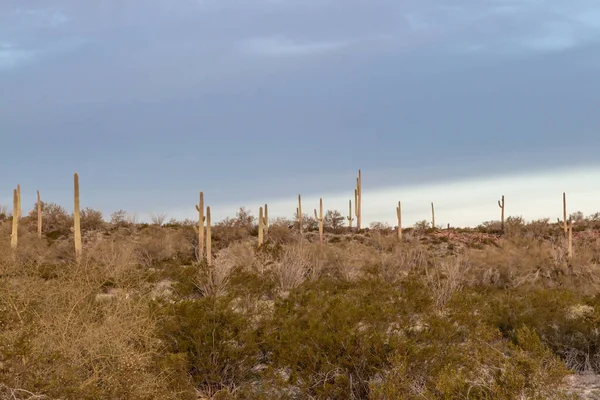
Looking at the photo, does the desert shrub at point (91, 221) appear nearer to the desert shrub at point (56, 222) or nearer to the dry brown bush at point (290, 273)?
the desert shrub at point (56, 222)

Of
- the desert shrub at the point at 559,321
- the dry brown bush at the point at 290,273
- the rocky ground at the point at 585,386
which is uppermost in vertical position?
the dry brown bush at the point at 290,273

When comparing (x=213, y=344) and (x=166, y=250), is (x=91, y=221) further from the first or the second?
(x=213, y=344)

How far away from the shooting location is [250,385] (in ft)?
31.0

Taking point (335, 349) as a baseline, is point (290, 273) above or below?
above

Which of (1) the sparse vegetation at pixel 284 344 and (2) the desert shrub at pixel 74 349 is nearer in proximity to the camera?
(2) the desert shrub at pixel 74 349

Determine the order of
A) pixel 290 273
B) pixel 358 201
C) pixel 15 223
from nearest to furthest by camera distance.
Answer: pixel 290 273, pixel 15 223, pixel 358 201

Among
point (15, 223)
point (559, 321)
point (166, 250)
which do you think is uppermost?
point (15, 223)

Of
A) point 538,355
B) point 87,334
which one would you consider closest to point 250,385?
point 87,334

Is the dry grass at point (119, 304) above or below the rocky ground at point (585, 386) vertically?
above

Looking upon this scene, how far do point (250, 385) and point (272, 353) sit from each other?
66 centimetres

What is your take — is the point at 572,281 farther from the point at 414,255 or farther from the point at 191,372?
the point at 191,372

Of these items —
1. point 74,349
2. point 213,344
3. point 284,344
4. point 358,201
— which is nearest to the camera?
point 74,349

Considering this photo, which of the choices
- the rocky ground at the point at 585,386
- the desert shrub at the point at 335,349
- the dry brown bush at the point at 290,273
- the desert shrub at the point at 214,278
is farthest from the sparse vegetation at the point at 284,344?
the dry brown bush at the point at 290,273

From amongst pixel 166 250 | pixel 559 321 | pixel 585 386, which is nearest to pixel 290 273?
pixel 559 321
